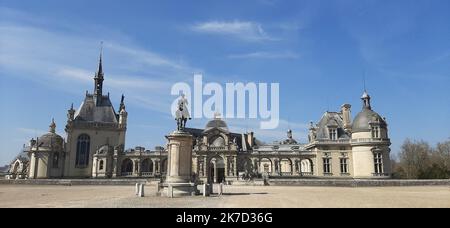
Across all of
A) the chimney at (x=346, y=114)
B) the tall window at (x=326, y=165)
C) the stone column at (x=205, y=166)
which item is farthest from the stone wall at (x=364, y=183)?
the chimney at (x=346, y=114)

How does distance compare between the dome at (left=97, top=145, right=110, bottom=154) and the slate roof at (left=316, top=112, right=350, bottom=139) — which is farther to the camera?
the dome at (left=97, top=145, right=110, bottom=154)

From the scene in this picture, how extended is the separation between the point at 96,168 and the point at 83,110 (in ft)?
42.6

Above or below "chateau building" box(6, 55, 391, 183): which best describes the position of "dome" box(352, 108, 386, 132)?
above

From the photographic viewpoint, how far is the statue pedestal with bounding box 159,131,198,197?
2173cm

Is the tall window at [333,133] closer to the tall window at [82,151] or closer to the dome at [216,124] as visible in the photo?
the dome at [216,124]

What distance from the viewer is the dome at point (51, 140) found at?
60094 mm

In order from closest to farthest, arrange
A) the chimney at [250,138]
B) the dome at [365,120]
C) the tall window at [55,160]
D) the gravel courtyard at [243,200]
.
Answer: the gravel courtyard at [243,200]
the dome at [365,120]
the tall window at [55,160]
the chimney at [250,138]

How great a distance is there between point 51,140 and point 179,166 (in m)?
47.5

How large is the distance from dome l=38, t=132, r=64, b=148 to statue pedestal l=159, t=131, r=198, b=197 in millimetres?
46158

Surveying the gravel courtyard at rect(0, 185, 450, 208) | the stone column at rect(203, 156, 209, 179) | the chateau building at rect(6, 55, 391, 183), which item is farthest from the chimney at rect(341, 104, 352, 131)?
the gravel courtyard at rect(0, 185, 450, 208)

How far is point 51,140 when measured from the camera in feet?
199

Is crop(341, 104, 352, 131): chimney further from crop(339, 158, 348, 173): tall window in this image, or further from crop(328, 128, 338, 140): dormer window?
crop(339, 158, 348, 173): tall window
